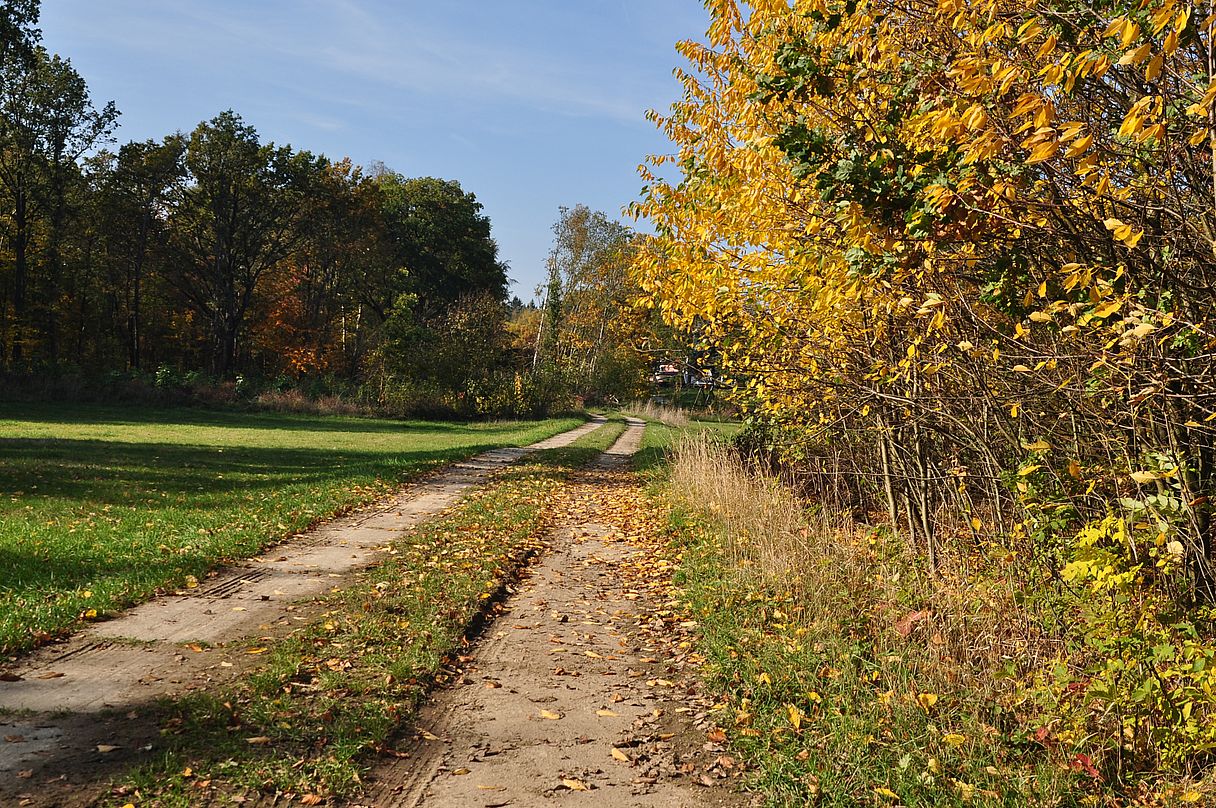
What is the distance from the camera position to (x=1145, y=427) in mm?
4316

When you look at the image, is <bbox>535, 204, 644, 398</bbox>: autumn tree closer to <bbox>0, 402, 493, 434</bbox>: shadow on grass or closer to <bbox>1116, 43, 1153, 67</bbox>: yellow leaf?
<bbox>0, 402, 493, 434</bbox>: shadow on grass

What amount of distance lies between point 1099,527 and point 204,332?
2088 inches

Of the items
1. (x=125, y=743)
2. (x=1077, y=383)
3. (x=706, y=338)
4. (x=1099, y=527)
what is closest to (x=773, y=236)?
(x=706, y=338)

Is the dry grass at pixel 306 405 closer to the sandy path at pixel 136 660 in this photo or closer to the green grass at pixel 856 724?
the sandy path at pixel 136 660

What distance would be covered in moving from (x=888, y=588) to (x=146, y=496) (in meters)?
9.63

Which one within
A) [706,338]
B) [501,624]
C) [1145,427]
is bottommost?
[501,624]

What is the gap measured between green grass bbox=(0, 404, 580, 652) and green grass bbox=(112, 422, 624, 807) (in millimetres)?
1702

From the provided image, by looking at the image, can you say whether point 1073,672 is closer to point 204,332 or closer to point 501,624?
point 501,624

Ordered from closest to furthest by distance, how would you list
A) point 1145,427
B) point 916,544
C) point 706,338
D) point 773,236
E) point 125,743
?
point 125,743, point 1145,427, point 773,236, point 916,544, point 706,338

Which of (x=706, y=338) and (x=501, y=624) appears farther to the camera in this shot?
(x=706, y=338)

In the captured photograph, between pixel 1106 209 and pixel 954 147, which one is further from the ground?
pixel 954 147

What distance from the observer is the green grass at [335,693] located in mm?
3559

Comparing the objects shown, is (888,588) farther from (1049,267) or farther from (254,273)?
(254,273)

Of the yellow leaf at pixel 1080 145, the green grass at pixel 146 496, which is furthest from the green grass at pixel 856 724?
the green grass at pixel 146 496
